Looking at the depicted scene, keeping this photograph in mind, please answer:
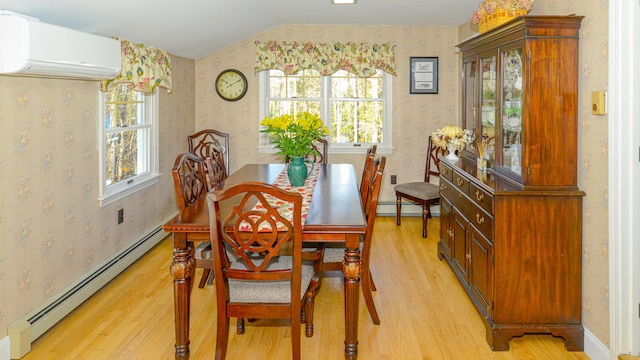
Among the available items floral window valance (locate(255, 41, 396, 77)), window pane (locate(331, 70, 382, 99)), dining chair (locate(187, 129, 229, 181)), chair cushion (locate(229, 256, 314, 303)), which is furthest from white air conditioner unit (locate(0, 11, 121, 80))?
window pane (locate(331, 70, 382, 99))

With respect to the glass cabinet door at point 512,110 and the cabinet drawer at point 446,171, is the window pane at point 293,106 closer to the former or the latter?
the cabinet drawer at point 446,171

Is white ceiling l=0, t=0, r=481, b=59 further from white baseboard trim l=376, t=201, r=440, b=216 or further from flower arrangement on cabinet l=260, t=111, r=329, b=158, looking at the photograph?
white baseboard trim l=376, t=201, r=440, b=216

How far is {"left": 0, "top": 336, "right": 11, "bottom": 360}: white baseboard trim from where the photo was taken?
2540mm

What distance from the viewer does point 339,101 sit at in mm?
6133

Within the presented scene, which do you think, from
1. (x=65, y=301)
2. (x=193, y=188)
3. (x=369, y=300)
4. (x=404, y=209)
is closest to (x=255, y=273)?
(x=369, y=300)

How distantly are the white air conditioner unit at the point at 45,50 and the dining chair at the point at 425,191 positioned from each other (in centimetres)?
326

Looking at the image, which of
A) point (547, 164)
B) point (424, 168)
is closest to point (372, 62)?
point (424, 168)

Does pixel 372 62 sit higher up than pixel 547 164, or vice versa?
pixel 372 62

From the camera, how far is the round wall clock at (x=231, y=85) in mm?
6020

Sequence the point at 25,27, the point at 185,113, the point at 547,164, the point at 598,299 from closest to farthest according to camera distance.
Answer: the point at 25,27, the point at 598,299, the point at 547,164, the point at 185,113

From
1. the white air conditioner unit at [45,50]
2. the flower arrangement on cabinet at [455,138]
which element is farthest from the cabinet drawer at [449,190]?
the white air conditioner unit at [45,50]

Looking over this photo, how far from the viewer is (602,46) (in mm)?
2480

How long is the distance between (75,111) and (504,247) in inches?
108

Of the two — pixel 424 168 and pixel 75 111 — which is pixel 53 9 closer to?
pixel 75 111
